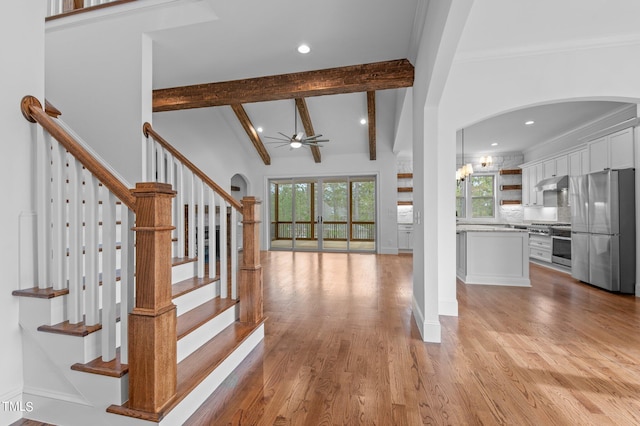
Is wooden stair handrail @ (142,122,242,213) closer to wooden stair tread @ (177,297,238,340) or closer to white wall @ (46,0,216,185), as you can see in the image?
white wall @ (46,0,216,185)

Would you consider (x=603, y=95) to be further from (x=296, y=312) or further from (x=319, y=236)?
(x=319, y=236)

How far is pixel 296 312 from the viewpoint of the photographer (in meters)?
3.30

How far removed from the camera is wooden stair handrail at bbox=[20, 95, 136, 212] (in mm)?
1425

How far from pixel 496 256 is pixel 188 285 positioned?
14.5 ft

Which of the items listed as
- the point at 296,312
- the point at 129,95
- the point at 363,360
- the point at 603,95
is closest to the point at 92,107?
the point at 129,95

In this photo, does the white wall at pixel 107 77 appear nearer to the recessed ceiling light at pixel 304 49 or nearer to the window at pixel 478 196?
the recessed ceiling light at pixel 304 49

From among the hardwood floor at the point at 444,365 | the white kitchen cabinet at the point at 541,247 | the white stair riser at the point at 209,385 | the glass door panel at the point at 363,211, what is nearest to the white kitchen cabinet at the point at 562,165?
the white kitchen cabinet at the point at 541,247

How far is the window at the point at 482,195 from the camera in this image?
7.98 meters

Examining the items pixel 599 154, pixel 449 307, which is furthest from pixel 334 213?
pixel 599 154

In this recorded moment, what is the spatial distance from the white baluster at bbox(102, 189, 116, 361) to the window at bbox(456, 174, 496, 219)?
8200mm

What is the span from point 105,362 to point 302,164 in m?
7.34

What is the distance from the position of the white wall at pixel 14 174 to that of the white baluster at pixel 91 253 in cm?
48

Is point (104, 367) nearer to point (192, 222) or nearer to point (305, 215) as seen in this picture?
point (192, 222)

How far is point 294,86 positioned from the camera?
3590 millimetres
